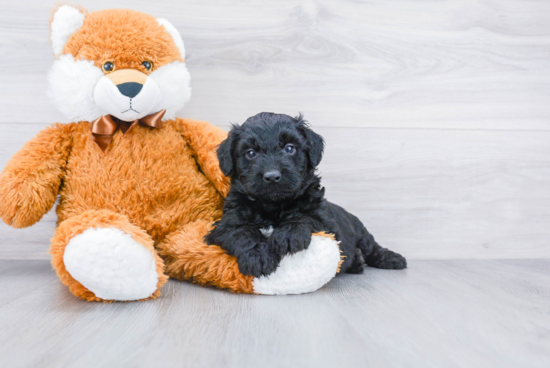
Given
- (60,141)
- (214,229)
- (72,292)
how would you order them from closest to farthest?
(72,292) → (214,229) → (60,141)

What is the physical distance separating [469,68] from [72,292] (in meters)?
1.61

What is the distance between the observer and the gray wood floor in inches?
28.4

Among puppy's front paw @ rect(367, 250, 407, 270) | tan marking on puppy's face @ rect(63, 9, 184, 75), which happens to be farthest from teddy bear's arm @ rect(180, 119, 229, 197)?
puppy's front paw @ rect(367, 250, 407, 270)

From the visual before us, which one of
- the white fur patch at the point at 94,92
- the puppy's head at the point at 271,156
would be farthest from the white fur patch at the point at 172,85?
the puppy's head at the point at 271,156

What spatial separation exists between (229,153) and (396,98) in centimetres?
84

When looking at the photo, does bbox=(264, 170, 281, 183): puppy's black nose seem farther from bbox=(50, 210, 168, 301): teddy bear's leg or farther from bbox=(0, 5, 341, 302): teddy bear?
bbox=(50, 210, 168, 301): teddy bear's leg

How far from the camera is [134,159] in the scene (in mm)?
1267

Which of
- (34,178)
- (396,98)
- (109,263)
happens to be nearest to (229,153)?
(109,263)

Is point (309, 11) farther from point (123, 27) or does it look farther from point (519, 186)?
point (519, 186)

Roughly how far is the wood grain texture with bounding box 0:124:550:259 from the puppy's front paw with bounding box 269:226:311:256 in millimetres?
601

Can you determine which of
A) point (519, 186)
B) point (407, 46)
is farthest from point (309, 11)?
point (519, 186)

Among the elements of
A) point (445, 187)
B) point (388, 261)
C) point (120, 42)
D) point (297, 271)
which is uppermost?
point (120, 42)

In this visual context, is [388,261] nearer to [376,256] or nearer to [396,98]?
[376,256]

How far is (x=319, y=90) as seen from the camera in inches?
65.1
